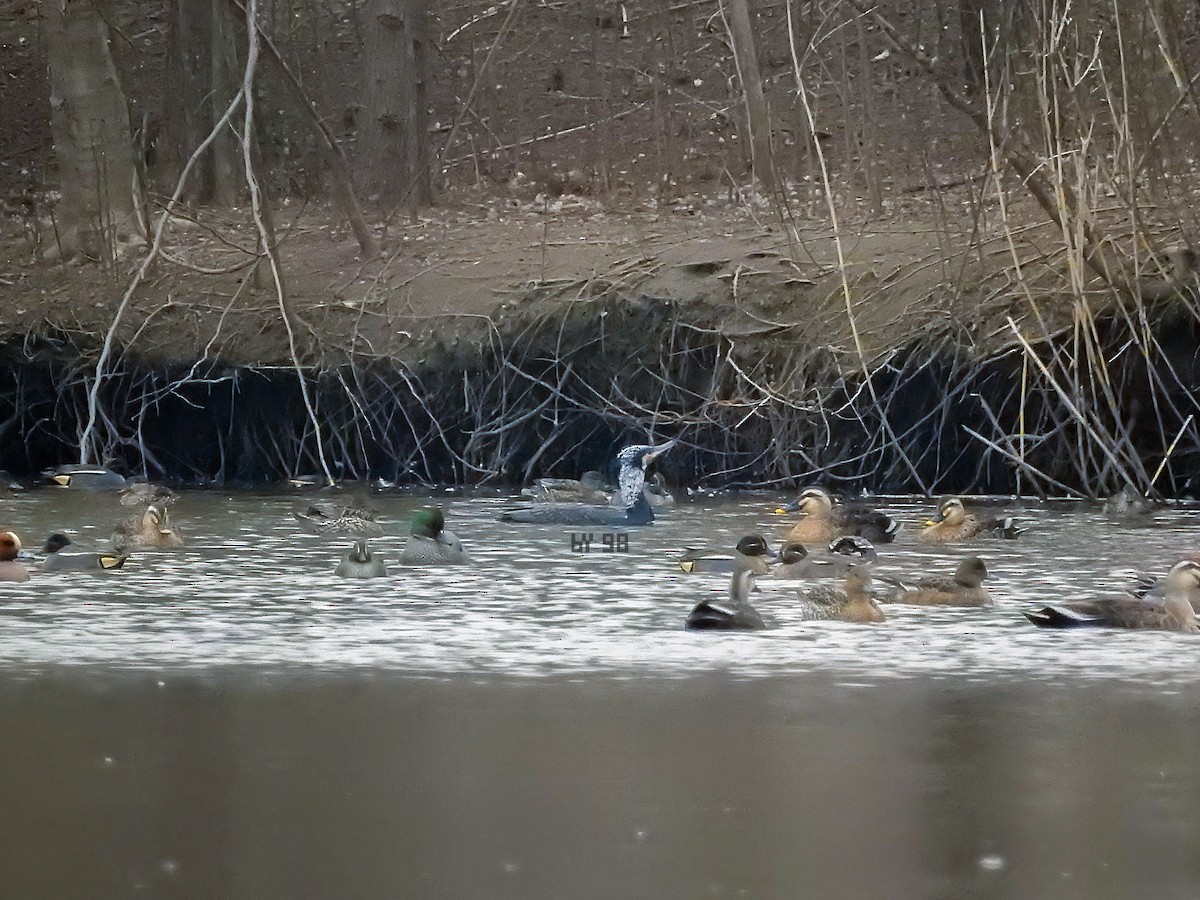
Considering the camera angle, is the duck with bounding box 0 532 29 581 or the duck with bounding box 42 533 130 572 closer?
the duck with bounding box 0 532 29 581

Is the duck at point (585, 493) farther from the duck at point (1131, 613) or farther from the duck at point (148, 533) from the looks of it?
the duck at point (1131, 613)

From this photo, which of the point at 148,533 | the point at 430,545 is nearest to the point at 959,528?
the point at 430,545

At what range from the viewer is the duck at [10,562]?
10875 mm

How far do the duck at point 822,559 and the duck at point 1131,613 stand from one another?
5.65 ft

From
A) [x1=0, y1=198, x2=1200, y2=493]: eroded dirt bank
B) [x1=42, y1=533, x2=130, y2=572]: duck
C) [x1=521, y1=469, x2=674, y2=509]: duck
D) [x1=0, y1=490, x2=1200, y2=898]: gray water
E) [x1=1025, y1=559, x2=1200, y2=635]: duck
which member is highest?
[x1=0, y1=198, x2=1200, y2=493]: eroded dirt bank

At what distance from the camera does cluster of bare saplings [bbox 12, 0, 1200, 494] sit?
13102 millimetres

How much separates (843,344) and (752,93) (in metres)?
2.96

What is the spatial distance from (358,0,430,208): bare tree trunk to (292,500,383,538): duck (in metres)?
8.98

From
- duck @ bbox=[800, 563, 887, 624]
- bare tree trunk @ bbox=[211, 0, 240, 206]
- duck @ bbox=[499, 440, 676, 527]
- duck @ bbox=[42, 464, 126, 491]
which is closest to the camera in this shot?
duck @ bbox=[800, 563, 887, 624]

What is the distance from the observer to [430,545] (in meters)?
11.6

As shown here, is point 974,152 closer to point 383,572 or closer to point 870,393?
point 870,393

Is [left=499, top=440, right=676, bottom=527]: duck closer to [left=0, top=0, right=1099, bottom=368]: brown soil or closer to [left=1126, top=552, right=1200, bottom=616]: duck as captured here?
[left=0, top=0, right=1099, bottom=368]: brown soil

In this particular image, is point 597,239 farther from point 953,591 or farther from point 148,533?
point 953,591

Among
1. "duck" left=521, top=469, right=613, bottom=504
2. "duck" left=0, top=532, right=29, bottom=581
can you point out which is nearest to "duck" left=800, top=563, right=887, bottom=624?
Result: "duck" left=0, top=532, right=29, bottom=581
